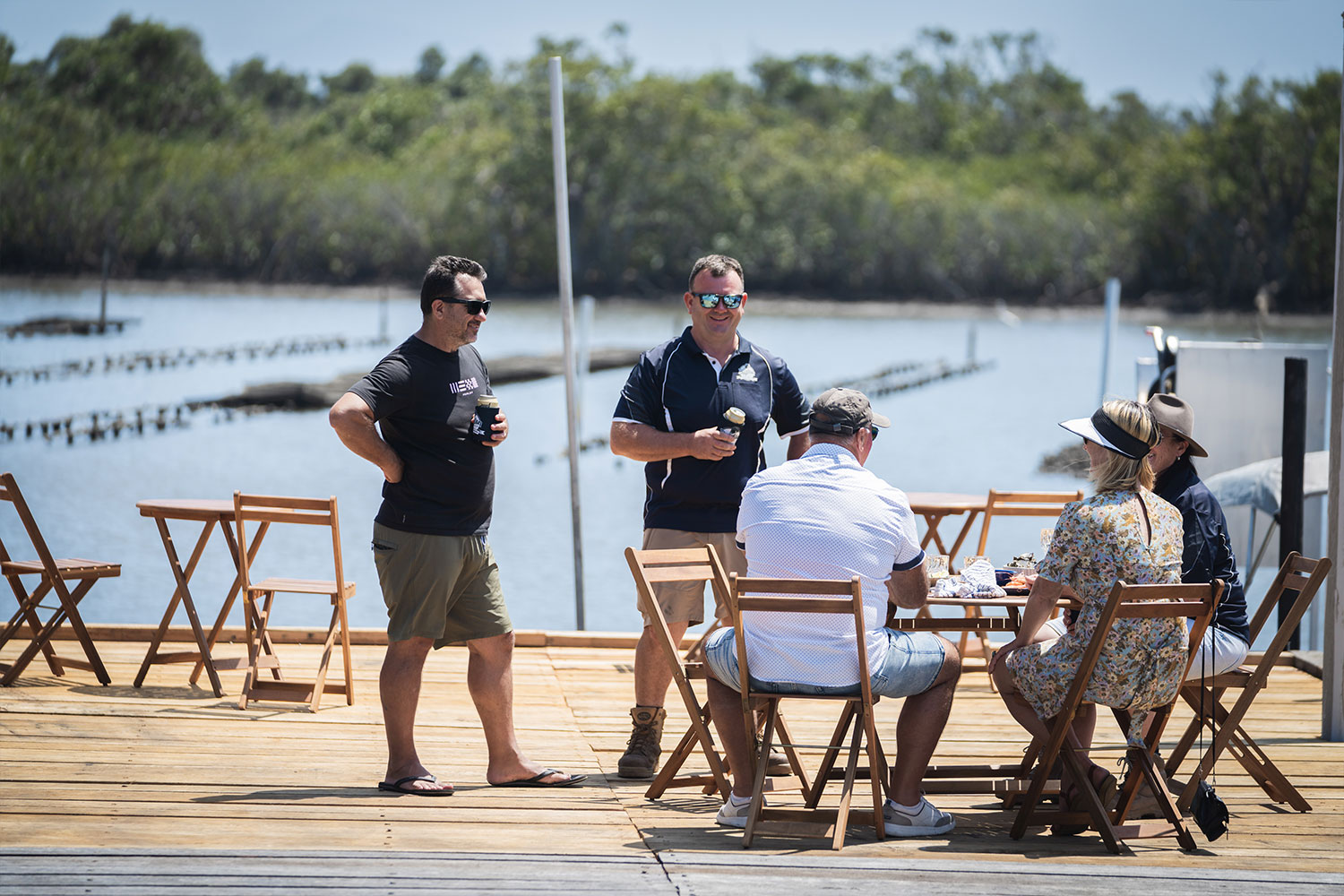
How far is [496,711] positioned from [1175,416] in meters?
2.12

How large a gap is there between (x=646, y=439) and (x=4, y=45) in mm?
26041

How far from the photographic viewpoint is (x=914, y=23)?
5094 cm

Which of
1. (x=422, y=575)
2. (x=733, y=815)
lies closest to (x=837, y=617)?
(x=733, y=815)

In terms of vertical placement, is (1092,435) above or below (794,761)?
above

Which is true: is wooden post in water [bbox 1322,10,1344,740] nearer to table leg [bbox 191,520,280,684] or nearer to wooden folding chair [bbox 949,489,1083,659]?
wooden folding chair [bbox 949,489,1083,659]

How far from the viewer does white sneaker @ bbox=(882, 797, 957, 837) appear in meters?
3.47

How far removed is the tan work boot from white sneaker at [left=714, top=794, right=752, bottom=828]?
25.1 inches

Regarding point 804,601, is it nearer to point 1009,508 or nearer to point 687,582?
point 687,582

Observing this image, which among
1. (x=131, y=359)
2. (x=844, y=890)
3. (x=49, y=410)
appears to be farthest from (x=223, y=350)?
(x=844, y=890)

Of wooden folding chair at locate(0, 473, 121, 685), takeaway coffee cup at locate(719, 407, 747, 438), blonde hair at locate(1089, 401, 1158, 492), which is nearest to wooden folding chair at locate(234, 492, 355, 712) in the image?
wooden folding chair at locate(0, 473, 121, 685)

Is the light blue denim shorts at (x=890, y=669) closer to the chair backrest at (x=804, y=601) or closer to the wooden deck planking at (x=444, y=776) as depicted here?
the chair backrest at (x=804, y=601)

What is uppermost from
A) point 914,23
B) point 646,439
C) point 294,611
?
point 914,23

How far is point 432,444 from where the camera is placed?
377 cm

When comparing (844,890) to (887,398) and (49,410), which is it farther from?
(887,398)
